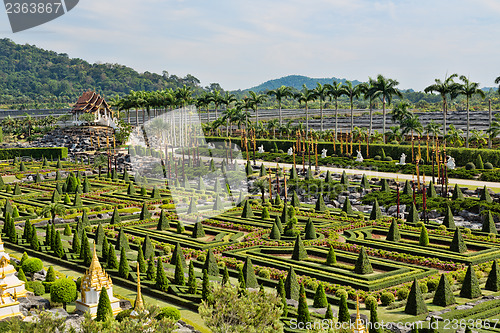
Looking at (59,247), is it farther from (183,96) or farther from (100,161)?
(183,96)

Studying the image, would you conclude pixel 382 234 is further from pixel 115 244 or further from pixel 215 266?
pixel 115 244

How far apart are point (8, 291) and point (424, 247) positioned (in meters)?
25.4

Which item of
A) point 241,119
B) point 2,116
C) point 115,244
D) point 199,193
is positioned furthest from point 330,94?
point 2,116

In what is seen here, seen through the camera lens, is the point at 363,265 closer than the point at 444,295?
No

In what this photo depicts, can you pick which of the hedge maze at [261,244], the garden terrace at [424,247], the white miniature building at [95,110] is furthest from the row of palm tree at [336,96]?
the garden terrace at [424,247]

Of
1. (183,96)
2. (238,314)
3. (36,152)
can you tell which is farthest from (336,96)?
(238,314)

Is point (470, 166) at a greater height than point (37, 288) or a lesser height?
greater

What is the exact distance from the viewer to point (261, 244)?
132 feet

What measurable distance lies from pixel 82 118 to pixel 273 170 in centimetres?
6236

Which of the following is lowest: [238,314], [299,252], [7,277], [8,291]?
[299,252]

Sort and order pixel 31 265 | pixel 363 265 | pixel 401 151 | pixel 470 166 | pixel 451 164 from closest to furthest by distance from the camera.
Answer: pixel 363 265, pixel 31 265, pixel 470 166, pixel 451 164, pixel 401 151

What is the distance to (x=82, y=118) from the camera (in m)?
125

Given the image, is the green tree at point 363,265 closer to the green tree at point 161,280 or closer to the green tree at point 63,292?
the green tree at point 161,280

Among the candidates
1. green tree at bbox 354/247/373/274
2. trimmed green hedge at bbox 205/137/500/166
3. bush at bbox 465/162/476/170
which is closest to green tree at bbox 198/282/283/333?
green tree at bbox 354/247/373/274
